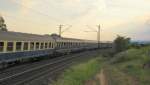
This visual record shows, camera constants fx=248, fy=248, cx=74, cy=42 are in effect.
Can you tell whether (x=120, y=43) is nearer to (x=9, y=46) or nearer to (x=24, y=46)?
(x=24, y=46)

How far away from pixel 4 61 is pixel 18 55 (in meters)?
3.08

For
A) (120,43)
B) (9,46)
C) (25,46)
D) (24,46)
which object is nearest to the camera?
(9,46)

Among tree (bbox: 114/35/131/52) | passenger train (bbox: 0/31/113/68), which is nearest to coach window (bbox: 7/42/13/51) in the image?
passenger train (bbox: 0/31/113/68)

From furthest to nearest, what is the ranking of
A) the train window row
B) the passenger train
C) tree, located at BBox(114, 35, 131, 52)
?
tree, located at BBox(114, 35, 131, 52)
the train window row
the passenger train

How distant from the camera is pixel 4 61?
21.3 metres

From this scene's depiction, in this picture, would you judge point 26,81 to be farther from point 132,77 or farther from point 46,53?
point 46,53

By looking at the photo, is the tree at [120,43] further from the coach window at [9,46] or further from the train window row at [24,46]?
the coach window at [9,46]

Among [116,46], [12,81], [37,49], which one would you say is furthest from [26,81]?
[116,46]

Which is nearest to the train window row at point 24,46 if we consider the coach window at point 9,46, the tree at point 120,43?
the coach window at point 9,46

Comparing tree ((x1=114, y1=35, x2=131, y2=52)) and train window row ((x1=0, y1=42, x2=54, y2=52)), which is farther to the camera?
tree ((x1=114, y1=35, x2=131, y2=52))

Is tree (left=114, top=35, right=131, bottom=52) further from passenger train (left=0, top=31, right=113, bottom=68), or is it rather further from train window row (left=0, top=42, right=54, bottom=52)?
train window row (left=0, top=42, right=54, bottom=52)

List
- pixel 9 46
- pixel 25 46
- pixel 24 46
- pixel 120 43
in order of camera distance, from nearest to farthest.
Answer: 1. pixel 9 46
2. pixel 24 46
3. pixel 25 46
4. pixel 120 43

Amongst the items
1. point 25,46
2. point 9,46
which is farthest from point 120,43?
point 9,46

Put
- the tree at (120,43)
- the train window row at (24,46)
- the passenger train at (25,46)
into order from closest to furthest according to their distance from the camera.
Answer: the passenger train at (25,46), the train window row at (24,46), the tree at (120,43)
